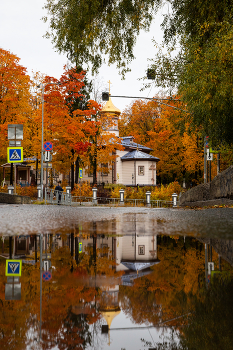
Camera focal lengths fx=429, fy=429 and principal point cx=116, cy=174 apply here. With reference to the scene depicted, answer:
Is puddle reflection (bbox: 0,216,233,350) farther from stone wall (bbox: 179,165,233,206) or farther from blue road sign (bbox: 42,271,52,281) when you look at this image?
stone wall (bbox: 179,165,233,206)

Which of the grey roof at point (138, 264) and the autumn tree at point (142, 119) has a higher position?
the autumn tree at point (142, 119)

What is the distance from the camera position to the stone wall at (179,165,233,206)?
13.3m

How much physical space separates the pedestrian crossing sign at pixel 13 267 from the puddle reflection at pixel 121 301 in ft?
0.19

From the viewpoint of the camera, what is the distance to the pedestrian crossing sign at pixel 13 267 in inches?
145

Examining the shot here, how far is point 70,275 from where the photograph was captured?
11.6ft

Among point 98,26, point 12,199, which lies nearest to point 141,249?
point 98,26

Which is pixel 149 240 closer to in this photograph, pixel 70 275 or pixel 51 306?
pixel 70 275

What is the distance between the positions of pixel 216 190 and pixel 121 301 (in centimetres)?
1352

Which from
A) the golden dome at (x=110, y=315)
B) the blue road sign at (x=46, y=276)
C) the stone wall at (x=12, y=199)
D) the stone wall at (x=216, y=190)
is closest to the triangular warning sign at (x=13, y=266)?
the blue road sign at (x=46, y=276)

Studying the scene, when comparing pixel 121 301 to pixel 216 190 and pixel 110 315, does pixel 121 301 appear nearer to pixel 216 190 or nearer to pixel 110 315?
pixel 110 315

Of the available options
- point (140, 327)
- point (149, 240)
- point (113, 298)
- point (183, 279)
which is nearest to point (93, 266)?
point (183, 279)

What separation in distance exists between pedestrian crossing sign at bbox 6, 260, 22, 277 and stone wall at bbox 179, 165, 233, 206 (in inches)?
372

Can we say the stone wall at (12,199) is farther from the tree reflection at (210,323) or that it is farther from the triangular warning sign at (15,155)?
the tree reflection at (210,323)

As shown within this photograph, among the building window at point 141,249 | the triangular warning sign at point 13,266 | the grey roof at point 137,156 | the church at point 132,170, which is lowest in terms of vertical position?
the building window at point 141,249
